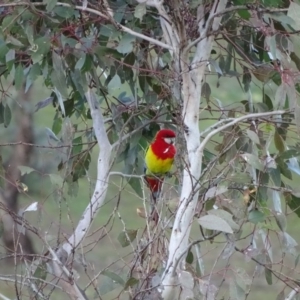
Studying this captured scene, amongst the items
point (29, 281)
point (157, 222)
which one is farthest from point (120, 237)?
point (29, 281)

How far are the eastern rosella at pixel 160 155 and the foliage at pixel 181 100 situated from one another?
4.9 inches

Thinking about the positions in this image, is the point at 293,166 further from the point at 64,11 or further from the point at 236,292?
the point at 64,11

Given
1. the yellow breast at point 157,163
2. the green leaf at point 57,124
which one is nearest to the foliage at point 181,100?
the green leaf at point 57,124

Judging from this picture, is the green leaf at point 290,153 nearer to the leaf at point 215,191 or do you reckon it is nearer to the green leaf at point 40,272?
the leaf at point 215,191

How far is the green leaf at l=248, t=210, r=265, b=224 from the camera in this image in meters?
1.43

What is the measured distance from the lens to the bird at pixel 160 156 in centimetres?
207

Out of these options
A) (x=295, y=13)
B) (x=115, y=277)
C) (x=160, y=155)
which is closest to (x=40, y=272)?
(x=115, y=277)

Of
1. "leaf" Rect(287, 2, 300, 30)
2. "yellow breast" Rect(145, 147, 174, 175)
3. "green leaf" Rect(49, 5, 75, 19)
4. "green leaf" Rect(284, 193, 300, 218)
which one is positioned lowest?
"yellow breast" Rect(145, 147, 174, 175)

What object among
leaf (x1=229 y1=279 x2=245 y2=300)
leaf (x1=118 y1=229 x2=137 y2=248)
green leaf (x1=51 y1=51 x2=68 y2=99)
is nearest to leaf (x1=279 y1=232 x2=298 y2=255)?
leaf (x1=229 y1=279 x2=245 y2=300)

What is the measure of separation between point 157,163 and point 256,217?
104 cm

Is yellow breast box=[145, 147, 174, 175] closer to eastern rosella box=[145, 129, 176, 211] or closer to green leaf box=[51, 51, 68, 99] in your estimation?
eastern rosella box=[145, 129, 176, 211]

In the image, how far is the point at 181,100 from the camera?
1494 millimetres

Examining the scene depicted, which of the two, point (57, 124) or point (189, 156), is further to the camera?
point (57, 124)

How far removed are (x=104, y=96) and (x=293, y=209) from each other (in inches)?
22.1
